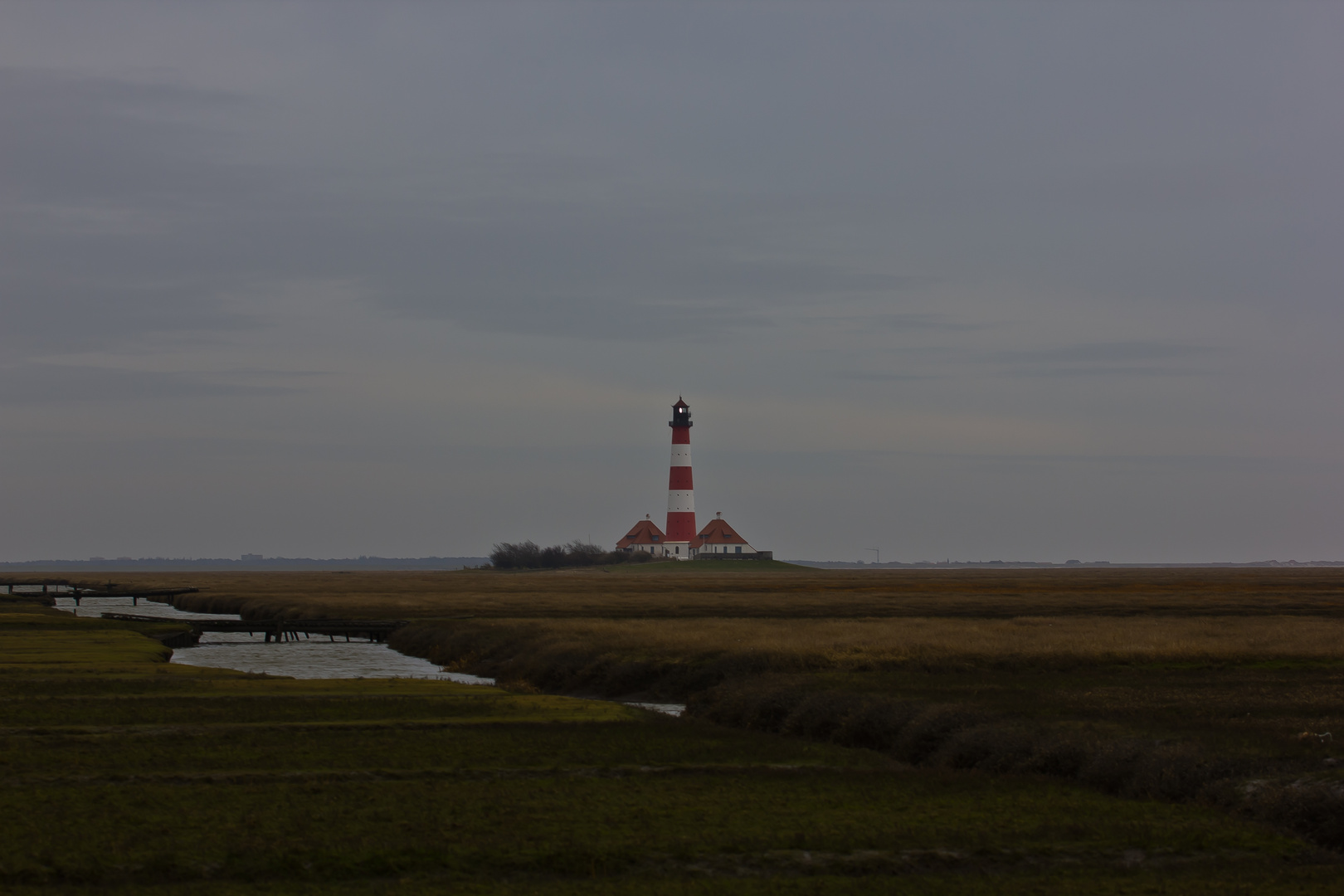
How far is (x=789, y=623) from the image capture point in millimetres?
54375

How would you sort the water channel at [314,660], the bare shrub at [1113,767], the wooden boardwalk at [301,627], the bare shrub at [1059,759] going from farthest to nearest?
the wooden boardwalk at [301,627]
the water channel at [314,660]
the bare shrub at [1059,759]
the bare shrub at [1113,767]

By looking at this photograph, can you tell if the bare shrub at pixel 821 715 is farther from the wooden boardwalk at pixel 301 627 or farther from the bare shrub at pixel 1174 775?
the wooden boardwalk at pixel 301 627

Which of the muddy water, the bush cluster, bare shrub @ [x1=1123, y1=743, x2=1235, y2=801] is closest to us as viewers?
bare shrub @ [x1=1123, y1=743, x2=1235, y2=801]

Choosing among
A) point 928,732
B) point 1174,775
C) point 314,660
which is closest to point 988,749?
point 928,732

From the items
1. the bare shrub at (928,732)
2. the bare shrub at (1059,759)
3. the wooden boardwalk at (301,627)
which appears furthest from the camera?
the wooden boardwalk at (301,627)

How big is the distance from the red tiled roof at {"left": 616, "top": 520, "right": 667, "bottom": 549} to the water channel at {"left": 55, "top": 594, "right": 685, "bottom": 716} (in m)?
106

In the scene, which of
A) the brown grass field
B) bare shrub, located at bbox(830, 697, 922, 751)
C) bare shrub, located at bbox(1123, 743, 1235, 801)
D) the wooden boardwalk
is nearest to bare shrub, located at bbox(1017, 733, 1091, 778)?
bare shrub, located at bbox(1123, 743, 1235, 801)

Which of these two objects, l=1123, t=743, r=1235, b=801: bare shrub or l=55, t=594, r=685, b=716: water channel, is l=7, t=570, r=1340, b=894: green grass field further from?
l=55, t=594, r=685, b=716: water channel

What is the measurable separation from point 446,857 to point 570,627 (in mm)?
36534

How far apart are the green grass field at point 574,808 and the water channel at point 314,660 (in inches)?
324

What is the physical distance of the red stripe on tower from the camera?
495 ft

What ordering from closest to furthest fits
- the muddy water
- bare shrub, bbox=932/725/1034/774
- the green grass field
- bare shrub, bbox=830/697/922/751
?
the green grass field < bare shrub, bbox=932/725/1034/774 < bare shrub, bbox=830/697/922/751 < the muddy water

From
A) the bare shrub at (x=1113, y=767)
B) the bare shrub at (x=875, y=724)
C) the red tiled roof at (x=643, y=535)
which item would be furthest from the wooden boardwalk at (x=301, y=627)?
the red tiled roof at (x=643, y=535)

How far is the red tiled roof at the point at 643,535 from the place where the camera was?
568 ft
